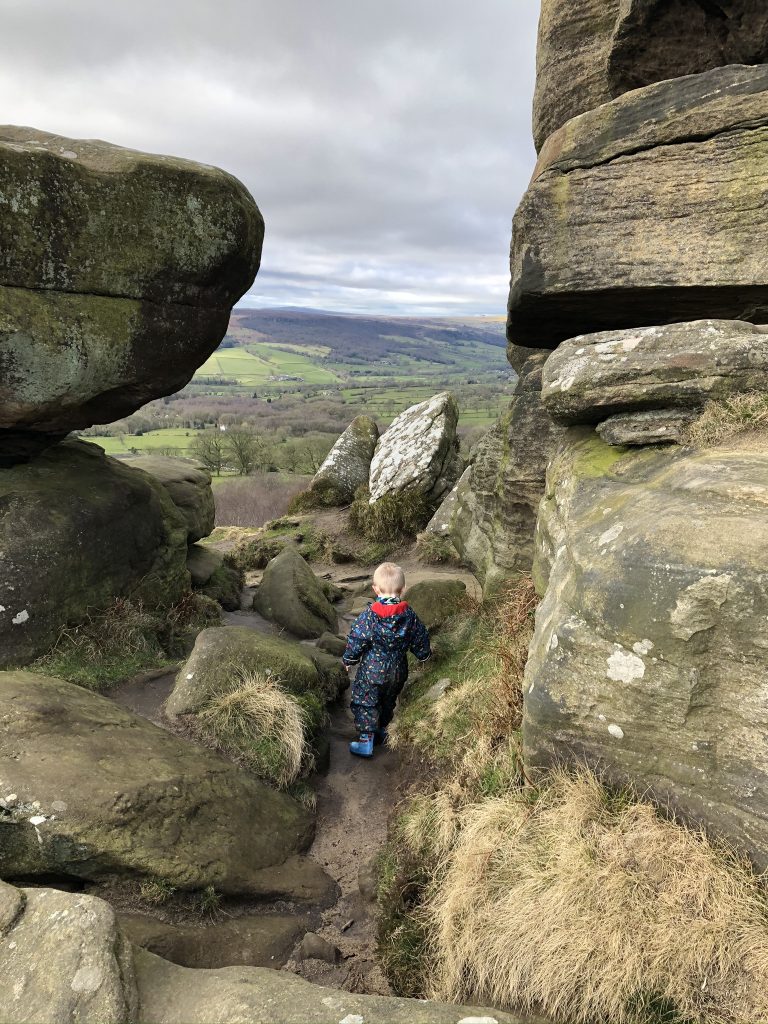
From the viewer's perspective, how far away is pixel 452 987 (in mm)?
4824

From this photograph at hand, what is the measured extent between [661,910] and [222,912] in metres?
3.92

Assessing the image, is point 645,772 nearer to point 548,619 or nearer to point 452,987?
point 548,619

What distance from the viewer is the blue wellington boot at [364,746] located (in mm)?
8539

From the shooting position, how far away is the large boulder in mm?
8641

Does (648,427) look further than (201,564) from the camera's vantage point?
No

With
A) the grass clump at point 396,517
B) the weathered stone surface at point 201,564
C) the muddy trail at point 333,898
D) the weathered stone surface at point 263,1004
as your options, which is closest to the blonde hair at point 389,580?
the muddy trail at point 333,898

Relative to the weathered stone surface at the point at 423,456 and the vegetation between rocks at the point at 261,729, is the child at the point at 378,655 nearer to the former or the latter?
the vegetation between rocks at the point at 261,729

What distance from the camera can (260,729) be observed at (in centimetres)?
780

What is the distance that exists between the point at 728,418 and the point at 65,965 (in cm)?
680

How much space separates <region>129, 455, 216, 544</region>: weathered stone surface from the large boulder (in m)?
4.30

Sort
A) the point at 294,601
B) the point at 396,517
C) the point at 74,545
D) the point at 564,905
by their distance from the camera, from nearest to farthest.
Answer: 1. the point at 564,905
2. the point at 74,545
3. the point at 294,601
4. the point at 396,517

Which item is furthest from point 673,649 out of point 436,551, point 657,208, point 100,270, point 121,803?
point 436,551

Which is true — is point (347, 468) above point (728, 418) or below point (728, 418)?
below

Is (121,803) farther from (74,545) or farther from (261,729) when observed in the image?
(74,545)
